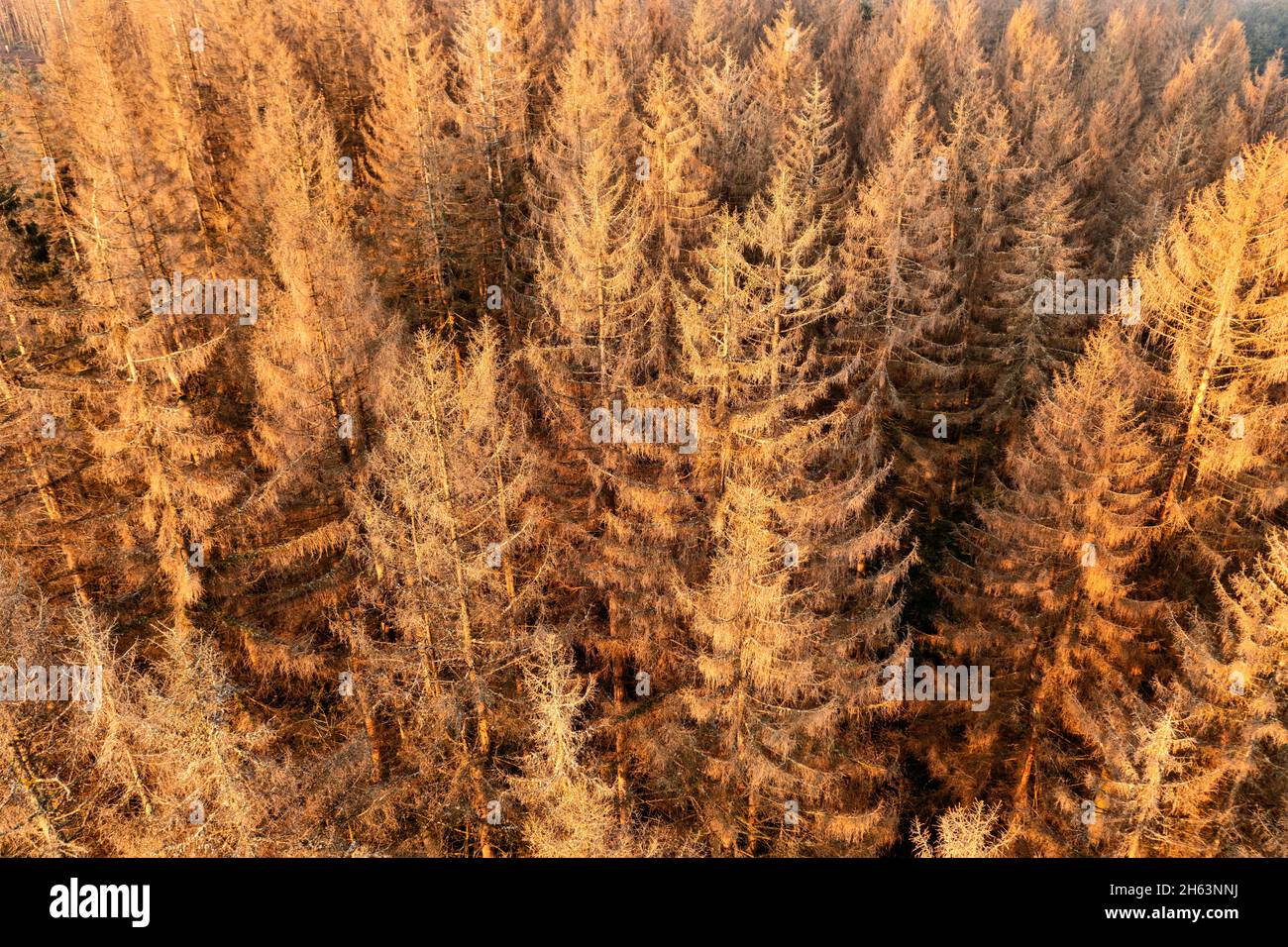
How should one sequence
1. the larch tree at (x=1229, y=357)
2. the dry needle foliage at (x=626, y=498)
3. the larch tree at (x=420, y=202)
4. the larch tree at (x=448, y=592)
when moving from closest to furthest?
1. the dry needle foliage at (x=626, y=498)
2. the larch tree at (x=448, y=592)
3. the larch tree at (x=1229, y=357)
4. the larch tree at (x=420, y=202)

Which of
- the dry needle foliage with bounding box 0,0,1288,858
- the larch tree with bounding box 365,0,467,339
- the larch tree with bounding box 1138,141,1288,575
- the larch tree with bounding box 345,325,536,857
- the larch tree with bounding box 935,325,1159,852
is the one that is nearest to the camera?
the dry needle foliage with bounding box 0,0,1288,858

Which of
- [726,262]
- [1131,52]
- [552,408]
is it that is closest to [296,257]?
[552,408]

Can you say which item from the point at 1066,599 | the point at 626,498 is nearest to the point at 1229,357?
the point at 1066,599

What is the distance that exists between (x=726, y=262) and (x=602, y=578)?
7.17 m

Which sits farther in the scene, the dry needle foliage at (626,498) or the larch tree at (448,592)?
the larch tree at (448,592)

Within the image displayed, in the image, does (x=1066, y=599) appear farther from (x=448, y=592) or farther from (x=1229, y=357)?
(x=448, y=592)

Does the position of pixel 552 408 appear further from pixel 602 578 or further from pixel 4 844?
pixel 4 844

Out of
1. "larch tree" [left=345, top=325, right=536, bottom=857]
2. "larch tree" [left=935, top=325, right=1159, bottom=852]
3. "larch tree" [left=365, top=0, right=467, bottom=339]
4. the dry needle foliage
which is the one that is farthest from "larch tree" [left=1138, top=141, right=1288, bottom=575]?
"larch tree" [left=365, top=0, right=467, bottom=339]

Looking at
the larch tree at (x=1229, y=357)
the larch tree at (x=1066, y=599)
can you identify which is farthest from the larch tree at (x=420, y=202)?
the larch tree at (x=1229, y=357)

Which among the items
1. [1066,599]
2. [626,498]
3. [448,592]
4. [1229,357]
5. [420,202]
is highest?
[420,202]

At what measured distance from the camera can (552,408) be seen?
57.8 ft

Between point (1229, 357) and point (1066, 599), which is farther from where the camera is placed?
point (1066, 599)

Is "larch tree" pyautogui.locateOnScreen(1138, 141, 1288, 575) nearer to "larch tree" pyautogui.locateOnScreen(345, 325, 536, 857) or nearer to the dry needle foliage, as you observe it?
the dry needle foliage

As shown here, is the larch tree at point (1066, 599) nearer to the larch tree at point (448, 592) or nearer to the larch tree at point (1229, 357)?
the larch tree at point (1229, 357)
